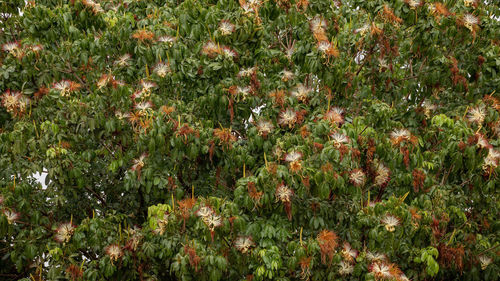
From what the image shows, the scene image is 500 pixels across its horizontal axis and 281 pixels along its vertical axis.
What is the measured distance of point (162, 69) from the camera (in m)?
8.42

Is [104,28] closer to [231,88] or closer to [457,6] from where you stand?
[231,88]

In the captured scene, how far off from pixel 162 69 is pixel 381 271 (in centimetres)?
339

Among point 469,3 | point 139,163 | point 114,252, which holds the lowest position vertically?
point 114,252

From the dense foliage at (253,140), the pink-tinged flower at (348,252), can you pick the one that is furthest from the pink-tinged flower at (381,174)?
the pink-tinged flower at (348,252)

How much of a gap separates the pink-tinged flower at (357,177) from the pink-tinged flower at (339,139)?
350 mm

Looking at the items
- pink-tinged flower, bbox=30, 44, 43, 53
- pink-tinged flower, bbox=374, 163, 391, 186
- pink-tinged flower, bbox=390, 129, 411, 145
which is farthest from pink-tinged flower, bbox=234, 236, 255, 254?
pink-tinged flower, bbox=30, 44, 43, 53

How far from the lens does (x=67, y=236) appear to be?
26.9ft

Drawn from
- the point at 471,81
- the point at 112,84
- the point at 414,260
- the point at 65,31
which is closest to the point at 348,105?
the point at 471,81

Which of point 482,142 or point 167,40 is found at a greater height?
point 167,40

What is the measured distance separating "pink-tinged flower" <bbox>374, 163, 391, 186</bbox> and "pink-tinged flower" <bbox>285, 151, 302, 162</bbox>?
112 centimetres

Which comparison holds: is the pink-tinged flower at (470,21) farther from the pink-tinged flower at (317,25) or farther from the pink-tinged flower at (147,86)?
the pink-tinged flower at (147,86)

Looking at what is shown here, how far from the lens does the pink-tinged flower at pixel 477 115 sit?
324 inches

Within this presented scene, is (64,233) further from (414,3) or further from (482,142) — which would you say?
(414,3)

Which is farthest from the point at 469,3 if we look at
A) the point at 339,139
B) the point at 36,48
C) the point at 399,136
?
the point at 36,48
